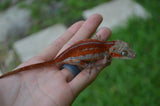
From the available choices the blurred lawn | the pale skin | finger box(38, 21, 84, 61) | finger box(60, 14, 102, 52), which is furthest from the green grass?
the pale skin

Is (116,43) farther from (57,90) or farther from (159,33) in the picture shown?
(159,33)

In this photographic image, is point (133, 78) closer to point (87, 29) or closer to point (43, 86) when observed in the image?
point (87, 29)

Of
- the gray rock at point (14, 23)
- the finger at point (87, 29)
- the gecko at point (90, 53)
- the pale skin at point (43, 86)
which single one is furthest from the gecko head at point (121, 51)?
the gray rock at point (14, 23)

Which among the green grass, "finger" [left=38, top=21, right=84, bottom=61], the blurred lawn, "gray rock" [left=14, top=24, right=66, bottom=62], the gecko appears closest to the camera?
the gecko

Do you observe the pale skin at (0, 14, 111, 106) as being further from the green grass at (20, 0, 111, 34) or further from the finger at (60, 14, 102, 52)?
the green grass at (20, 0, 111, 34)

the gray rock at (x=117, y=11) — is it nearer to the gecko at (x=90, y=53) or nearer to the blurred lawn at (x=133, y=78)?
the blurred lawn at (x=133, y=78)

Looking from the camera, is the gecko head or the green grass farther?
the green grass
